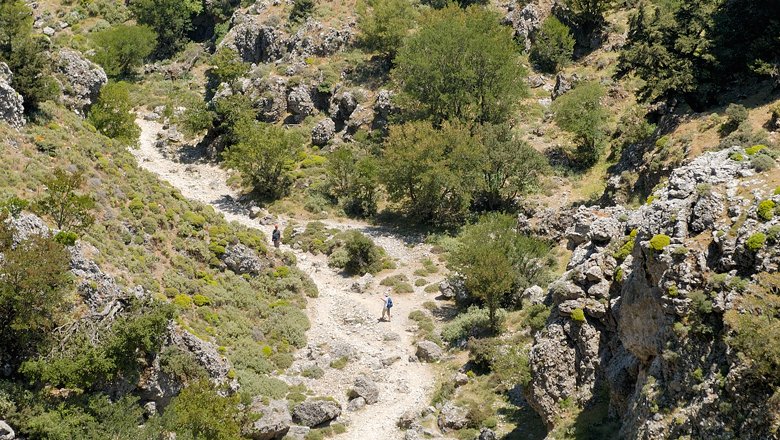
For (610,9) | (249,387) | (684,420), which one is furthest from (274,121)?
(684,420)

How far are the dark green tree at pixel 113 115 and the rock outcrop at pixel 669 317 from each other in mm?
40555

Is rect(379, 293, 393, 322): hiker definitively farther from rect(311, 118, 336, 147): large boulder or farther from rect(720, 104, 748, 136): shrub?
rect(311, 118, 336, 147): large boulder

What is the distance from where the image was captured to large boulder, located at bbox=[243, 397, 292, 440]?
3375cm

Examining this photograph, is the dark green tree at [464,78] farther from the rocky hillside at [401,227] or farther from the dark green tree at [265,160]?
the dark green tree at [265,160]

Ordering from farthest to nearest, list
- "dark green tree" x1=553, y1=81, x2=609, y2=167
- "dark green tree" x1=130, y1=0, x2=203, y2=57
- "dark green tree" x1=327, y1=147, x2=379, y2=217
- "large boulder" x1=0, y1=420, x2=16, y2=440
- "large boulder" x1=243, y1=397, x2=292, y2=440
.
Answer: "dark green tree" x1=130, y1=0, x2=203, y2=57
"dark green tree" x1=327, y1=147, x2=379, y2=217
"dark green tree" x1=553, y1=81, x2=609, y2=167
"large boulder" x1=243, y1=397, x2=292, y2=440
"large boulder" x1=0, y1=420, x2=16, y2=440

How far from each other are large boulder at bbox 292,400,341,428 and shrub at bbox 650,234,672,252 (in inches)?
732

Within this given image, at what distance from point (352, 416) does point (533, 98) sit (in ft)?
145

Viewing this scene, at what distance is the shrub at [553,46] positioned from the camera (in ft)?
247

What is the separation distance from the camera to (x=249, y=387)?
1455 inches

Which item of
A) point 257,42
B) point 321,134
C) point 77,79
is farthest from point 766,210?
point 257,42

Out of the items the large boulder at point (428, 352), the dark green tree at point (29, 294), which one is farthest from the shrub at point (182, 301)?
the large boulder at point (428, 352)

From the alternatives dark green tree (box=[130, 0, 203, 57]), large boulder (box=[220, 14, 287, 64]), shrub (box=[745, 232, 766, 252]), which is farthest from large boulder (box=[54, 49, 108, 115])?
shrub (box=[745, 232, 766, 252])

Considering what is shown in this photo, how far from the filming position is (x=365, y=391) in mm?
38875

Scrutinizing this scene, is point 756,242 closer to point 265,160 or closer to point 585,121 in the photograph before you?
point 585,121
